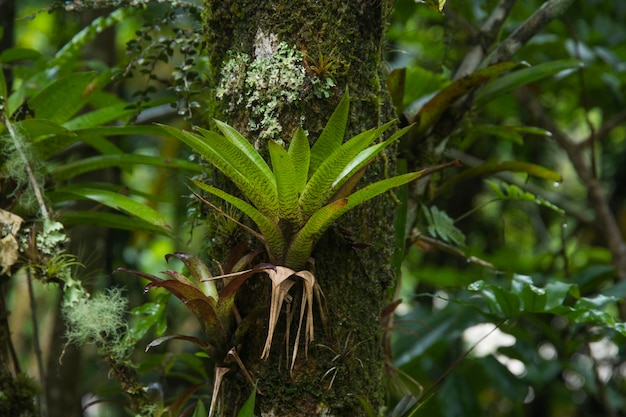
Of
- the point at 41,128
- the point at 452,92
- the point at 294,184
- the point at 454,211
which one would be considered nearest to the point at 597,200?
the point at 454,211

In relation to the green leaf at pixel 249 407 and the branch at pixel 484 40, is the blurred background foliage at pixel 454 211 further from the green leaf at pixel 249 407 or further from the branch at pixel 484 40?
the green leaf at pixel 249 407

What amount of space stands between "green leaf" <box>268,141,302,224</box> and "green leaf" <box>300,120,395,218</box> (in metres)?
0.01

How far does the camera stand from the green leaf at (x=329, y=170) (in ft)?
3.03

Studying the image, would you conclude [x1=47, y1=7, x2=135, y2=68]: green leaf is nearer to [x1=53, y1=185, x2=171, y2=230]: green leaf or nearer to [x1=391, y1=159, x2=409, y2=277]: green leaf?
[x1=53, y1=185, x2=171, y2=230]: green leaf

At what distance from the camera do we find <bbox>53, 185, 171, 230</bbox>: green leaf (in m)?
1.26

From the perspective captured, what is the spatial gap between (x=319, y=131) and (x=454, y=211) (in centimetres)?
224

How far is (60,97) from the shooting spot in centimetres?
133

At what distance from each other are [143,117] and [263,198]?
53.0 inches

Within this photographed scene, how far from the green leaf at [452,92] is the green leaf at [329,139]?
37cm

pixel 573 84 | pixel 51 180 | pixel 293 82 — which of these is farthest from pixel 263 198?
pixel 573 84

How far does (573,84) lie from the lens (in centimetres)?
269

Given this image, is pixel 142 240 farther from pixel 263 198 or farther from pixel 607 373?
pixel 263 198

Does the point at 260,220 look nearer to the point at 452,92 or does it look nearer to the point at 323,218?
the point at 323,218

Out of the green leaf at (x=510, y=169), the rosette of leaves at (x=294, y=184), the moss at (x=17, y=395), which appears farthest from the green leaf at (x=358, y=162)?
the moss at (x=17, y=395)
